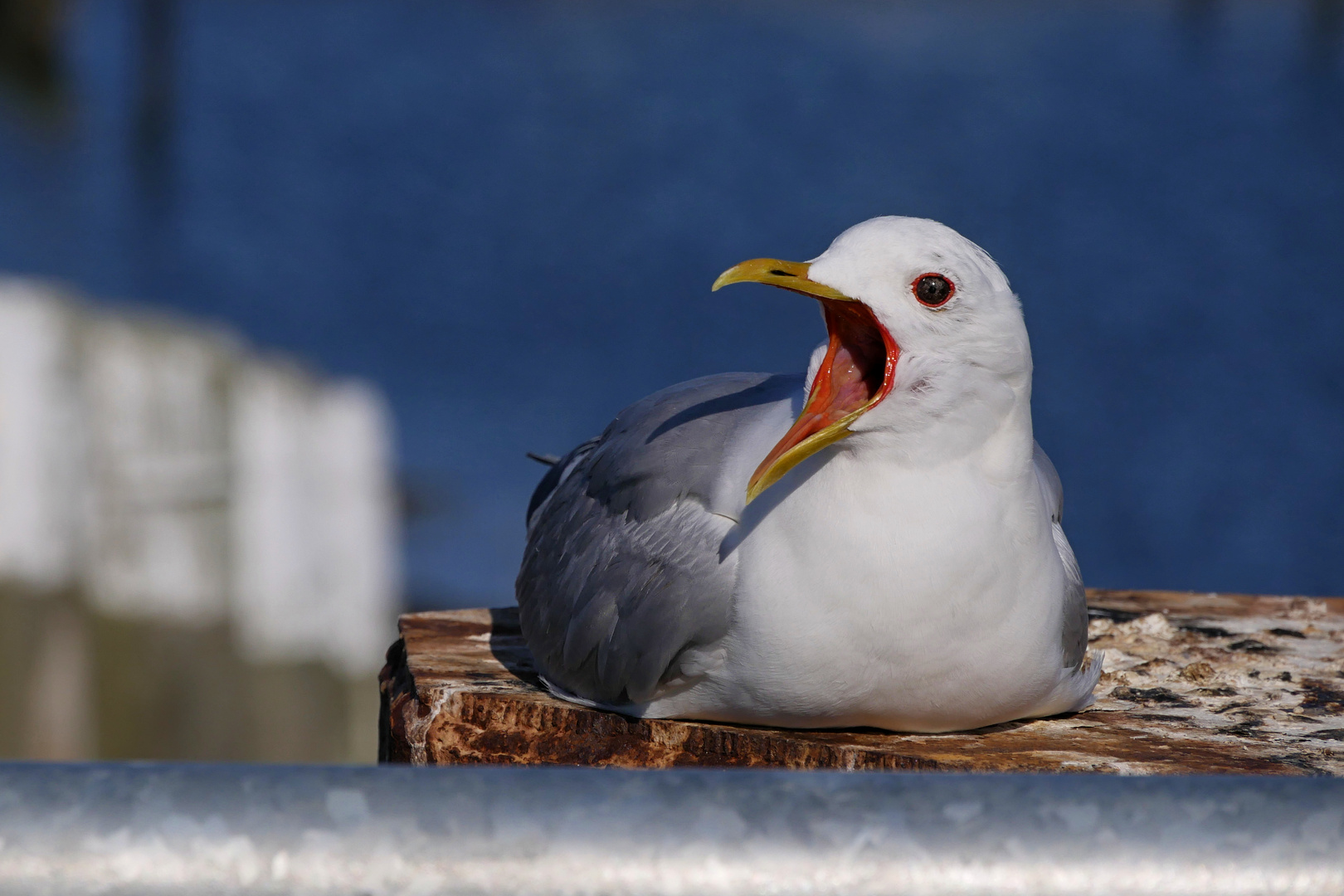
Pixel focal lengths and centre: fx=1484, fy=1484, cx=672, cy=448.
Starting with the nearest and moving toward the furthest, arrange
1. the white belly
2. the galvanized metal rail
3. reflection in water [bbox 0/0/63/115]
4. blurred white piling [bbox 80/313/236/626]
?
the galvanized metal rail → the white belly → blurred white piling [bbox 80/313/236/626] → reflection in water [bbox 0/0/63/115]

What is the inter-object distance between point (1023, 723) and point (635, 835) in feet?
5.96

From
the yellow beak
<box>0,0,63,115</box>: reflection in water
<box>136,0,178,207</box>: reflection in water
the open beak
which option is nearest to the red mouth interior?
the open beak

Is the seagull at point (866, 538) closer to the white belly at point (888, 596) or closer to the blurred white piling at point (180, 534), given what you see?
the white belly at point (888, 596)

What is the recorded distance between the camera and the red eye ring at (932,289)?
2092 mm

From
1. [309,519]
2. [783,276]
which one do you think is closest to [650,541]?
[783,276]

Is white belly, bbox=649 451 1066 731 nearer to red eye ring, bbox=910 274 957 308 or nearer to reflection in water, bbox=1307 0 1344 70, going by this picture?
red eye ring, bbox=910 274 957 308

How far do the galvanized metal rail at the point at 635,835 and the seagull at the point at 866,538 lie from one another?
4.10ft

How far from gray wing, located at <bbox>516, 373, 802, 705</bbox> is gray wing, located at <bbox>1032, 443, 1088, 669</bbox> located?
1.53 feet

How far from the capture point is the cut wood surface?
2273mm

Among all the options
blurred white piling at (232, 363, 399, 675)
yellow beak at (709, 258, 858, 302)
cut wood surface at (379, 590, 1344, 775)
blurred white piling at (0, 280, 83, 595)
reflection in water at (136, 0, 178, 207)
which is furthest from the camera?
reflection in water at (136, 0, 178, 207)

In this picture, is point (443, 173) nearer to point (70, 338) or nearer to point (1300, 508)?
point (1300, 508)

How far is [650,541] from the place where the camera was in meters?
2.41

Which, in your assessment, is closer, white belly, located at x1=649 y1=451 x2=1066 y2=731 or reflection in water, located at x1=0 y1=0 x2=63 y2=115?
white belly, located at x1=649 y1=451 x2=1066 y2=731

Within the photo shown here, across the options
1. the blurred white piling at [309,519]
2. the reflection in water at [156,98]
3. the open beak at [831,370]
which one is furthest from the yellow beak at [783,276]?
the reflection in water at [156,98]
